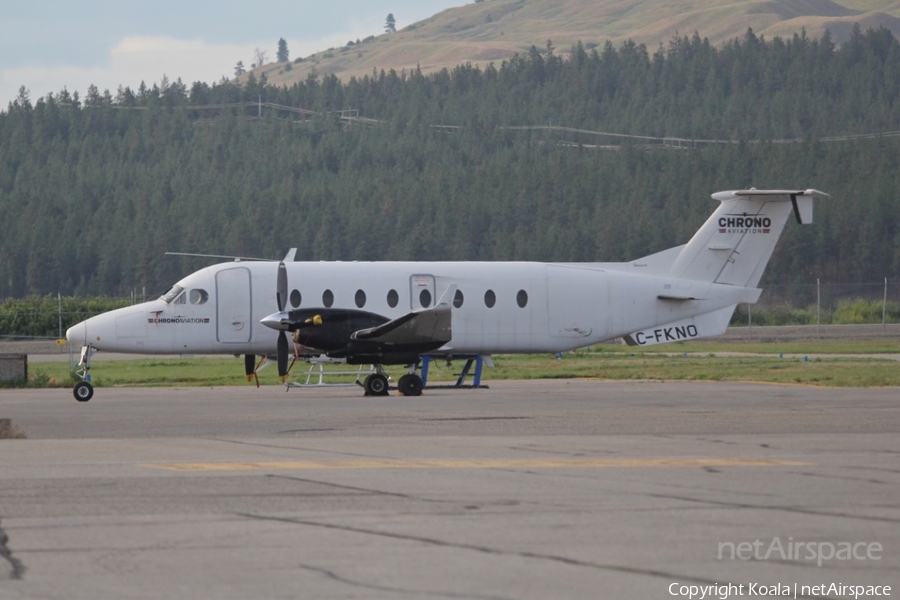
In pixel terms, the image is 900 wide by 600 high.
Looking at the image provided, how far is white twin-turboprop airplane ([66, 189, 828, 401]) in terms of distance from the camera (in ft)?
80.2

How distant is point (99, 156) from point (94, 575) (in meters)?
157

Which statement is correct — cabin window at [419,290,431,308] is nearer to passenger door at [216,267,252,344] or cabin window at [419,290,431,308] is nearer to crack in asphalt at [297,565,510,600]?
passenger door at [216,267,252,344]

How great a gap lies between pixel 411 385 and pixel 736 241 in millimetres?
8855

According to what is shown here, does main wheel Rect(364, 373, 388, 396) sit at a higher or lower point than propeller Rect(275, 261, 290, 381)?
lower

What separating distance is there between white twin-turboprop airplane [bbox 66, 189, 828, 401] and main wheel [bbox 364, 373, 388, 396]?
26 mm

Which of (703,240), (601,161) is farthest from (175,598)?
(601,161)

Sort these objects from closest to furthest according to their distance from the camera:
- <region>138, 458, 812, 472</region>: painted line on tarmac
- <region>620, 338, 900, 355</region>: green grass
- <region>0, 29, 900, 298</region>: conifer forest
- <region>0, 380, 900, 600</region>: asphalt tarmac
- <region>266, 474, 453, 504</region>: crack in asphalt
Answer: <region>0, 380, 900, 600</region>: asphalt tarmac, <region>266, 474, 453, 504</region>: crack in asphalt, <region>138, 458, 812, 472</region>: painted line on tarmac, <region>620, 338, 900, 355</region>: green grass, <region>0, 29, 900, 298</region>: conifer forest

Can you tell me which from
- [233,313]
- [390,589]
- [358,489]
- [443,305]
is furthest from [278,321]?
[390,589]

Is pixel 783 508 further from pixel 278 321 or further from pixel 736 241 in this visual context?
pixel 736 241

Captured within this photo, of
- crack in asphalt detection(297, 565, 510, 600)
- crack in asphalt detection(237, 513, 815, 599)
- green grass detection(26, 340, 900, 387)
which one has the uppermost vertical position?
crack in asphalt detection(297, 565, 510, 600)

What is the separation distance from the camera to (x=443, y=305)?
949 inches

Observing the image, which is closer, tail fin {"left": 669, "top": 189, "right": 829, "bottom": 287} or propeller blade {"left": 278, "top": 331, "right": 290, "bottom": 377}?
propeller blade {"left": 278, "top": 331, "right": 290, "bottom": 377}

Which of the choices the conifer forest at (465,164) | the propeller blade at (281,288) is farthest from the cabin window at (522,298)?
the conifer forest at (465,164)

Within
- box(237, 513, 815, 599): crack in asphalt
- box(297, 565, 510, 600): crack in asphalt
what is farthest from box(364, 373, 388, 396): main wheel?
box(297, 565, 510, 600): crack in asphalt
